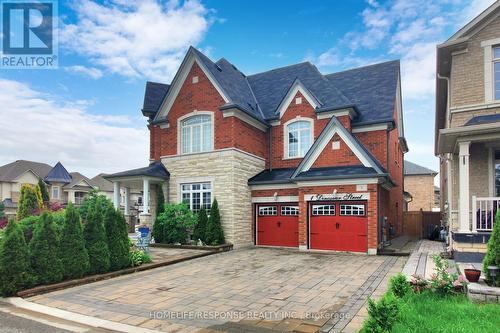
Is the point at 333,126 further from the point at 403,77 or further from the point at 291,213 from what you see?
the point at 403,77

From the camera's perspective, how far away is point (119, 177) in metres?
17.3

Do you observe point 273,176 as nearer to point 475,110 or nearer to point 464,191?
point 464,191

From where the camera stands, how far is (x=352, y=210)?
1360 centimetres

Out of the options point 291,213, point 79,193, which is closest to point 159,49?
point 291,213

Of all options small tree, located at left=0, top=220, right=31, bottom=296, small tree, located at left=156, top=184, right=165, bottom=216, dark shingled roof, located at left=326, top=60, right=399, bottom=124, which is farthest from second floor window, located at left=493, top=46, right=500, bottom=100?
small tree, located at left=156, top=184, right=165, bottom=216

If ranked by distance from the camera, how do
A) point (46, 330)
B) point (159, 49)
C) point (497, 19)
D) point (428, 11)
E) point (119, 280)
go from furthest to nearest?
point (159, 49) < point (428, 11) < point (497, 19) < point (119, 280) < point (46, 330)

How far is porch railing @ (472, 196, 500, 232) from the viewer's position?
934 centimetres

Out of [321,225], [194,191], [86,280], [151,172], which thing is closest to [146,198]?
[151,172]

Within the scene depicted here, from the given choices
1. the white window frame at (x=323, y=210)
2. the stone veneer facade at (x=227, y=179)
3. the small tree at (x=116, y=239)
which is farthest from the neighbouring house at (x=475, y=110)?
the small tree at (x=116, y=239)

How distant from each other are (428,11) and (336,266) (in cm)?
992

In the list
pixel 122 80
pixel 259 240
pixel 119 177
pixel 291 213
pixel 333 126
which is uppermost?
pixel 122 80

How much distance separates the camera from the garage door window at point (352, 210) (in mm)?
13411

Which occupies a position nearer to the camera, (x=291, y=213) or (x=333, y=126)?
(x=333, y=126)

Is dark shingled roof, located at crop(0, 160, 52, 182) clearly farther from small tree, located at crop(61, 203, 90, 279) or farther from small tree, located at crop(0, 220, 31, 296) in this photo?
small tree, located at crop(0, 220, 31, 296)
